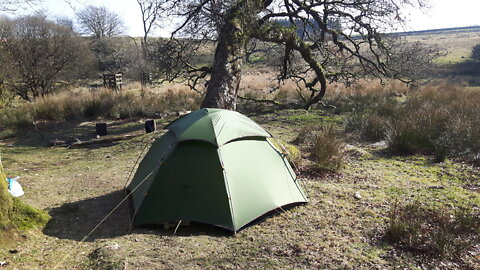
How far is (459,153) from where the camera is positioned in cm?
725

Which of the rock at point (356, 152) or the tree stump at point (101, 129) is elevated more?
the tree stump at point (101, 129)

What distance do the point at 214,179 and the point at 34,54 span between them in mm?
15425

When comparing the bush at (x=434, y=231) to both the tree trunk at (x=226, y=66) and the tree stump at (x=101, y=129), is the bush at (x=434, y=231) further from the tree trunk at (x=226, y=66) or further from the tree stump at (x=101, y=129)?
the tree stump at (x=101, y=129)

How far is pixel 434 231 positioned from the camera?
12.5 ft

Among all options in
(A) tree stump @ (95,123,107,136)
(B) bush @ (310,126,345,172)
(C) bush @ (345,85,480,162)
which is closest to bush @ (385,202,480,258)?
(B) bush @ (310,126,345,172)

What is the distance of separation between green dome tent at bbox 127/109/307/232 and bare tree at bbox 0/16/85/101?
1325 cm

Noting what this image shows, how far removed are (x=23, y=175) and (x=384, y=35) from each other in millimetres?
10338

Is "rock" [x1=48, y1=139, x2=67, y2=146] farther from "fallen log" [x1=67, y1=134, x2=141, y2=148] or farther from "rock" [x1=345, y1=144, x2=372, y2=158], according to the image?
"rock" [x1=345, y1=144, x2=372, y2=158]

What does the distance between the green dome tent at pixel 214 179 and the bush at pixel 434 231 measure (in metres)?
1.35

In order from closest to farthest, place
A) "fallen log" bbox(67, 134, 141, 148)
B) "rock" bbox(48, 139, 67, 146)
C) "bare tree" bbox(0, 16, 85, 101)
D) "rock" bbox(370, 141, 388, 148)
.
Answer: "rock" bbox(370, 141, 388, 148), "fallen log" bbox(67, 134, 141, 148), "rock" bbox(48, 139, 67, 146), "bare tree" bbox(0, 16, 85, 101)

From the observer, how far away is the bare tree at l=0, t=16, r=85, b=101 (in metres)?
15.4

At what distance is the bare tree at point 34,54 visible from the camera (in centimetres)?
1538

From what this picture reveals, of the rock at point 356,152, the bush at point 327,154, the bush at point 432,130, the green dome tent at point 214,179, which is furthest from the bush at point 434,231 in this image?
the bush at point 432,130

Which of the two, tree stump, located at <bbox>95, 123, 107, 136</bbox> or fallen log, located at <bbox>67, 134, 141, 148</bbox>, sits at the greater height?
tree stump, located at <bbox>95, 123, 107, 136</bbox>
